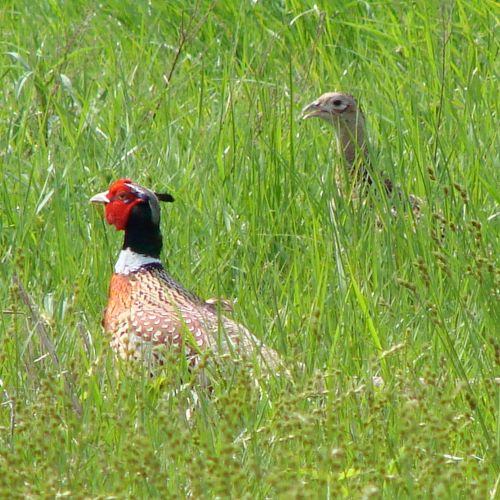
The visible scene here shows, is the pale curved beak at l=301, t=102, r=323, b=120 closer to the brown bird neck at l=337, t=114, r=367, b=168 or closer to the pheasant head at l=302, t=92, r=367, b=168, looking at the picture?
the pheasant head at l=302, t=92, r=367, b=168

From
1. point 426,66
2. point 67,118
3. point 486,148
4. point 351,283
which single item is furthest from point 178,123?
point 351,283

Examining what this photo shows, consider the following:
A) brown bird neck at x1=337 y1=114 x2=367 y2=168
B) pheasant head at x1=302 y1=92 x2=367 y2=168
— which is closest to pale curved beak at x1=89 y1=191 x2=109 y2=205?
brown bird neck at x1=337 y1=114 x2=367 y2=168

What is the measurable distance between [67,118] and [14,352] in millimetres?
2401

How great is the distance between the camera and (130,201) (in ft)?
18.8

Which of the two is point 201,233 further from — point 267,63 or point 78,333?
point 267,63

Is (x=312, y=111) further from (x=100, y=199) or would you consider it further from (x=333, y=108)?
(x=100, y=199)

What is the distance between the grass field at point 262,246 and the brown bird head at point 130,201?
164 mm

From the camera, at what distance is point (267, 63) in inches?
301

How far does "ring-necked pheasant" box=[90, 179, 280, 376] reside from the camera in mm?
4945

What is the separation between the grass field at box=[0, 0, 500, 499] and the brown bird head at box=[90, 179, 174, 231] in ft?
0.54

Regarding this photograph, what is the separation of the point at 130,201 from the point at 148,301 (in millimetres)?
414

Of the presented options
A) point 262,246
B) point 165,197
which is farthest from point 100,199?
point 262,246

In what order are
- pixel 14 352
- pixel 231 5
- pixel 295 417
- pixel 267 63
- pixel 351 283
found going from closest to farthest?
1. pixel 295 417
2. pixel 14 352
3. pixel 351 283
4. pixel 267 63
5. pixel 231 5

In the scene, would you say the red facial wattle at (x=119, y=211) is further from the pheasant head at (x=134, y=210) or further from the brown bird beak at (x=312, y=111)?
the brown bird beak at (x=312, y=111)
